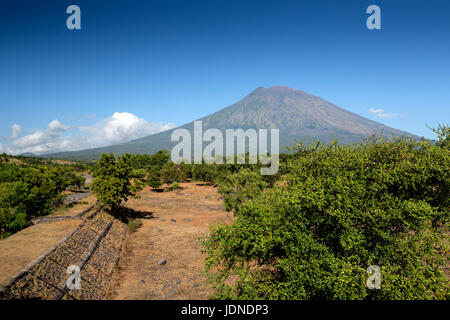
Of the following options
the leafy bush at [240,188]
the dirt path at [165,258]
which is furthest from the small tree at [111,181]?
the leafy bush at [240,188]

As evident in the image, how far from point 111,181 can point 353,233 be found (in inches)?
1101

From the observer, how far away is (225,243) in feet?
36.3

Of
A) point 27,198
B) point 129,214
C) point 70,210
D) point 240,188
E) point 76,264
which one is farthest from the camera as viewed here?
point 129,214

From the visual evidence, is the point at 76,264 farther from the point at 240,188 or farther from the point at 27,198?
the point at 240,188

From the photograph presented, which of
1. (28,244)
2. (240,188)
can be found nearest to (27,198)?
(28,244)

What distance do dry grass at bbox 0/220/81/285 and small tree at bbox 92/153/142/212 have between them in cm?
459

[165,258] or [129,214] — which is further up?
[129,214]

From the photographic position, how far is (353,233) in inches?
357

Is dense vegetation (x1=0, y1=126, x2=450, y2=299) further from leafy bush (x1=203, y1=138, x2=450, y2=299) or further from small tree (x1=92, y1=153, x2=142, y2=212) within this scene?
small tree (x1=92, y1=153, x2=142, y2=212)

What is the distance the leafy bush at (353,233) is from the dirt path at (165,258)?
349cm

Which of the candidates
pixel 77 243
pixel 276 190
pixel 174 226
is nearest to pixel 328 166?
pixel 276 190

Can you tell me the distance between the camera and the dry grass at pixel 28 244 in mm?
14005

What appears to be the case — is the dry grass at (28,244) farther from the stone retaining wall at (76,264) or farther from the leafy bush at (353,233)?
Answer: the leafy bush at (353,233)

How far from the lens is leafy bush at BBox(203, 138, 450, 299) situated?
8484 mm
